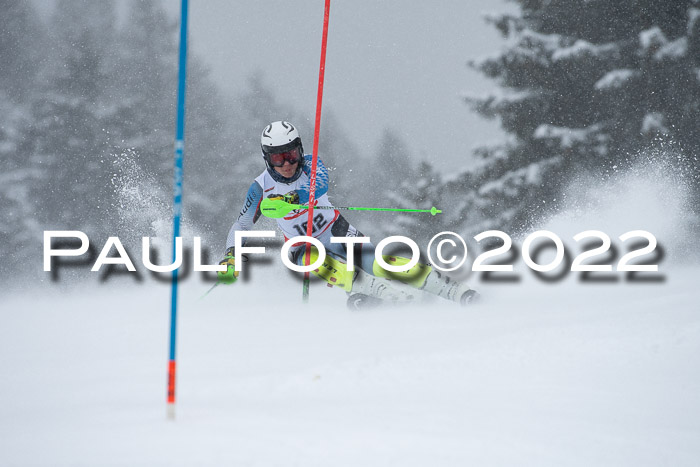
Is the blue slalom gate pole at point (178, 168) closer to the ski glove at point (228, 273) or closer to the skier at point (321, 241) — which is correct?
the skier at point (321, 241)

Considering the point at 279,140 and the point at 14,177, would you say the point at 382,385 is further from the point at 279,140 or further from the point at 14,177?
the point at 14,177

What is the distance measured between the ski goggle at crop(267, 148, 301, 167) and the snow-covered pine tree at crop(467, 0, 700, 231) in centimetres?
864

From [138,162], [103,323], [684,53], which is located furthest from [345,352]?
[138,162]

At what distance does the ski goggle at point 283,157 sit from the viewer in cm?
588

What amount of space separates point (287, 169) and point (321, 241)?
0.93 m

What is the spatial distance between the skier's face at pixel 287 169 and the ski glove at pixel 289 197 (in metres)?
0.18

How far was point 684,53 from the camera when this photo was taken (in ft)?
42.0

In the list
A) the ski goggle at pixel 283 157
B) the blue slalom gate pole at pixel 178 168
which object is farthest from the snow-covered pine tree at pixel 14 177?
the blue slalom gate pole at pixel 178 168

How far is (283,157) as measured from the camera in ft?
19.4

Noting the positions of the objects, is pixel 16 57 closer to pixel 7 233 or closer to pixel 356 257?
pixel 7 233

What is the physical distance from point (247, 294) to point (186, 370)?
13.6ft

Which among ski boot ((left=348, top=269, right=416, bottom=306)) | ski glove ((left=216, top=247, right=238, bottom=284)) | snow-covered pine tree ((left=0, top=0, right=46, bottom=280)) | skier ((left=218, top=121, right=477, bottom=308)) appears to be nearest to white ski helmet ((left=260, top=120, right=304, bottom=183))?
skier ((left=218, top=121, right=477, bottom=308))

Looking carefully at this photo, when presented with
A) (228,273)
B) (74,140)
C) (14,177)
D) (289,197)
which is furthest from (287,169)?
(14,177)

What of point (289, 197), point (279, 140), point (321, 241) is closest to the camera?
point (279, 140)
